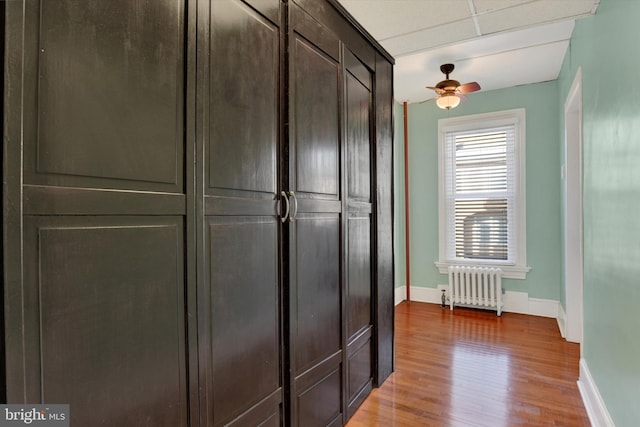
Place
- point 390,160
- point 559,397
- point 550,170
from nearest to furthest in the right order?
point 559,397 → point 390,160 → point 550,170

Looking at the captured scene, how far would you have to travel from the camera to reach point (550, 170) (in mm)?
4168

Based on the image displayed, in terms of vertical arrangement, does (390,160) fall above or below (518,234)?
above

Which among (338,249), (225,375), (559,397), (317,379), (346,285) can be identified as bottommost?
(559,397)

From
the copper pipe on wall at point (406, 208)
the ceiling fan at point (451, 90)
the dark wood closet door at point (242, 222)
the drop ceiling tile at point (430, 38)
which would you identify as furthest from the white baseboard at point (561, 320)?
the dark wood closet door at point (242, 222)

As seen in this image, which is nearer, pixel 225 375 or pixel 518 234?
pixel 225 375

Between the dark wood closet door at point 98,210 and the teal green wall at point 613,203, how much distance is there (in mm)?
1844

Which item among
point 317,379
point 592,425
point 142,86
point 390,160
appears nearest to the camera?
point 142,86

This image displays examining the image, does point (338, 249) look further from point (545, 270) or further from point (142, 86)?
point (545, 270)

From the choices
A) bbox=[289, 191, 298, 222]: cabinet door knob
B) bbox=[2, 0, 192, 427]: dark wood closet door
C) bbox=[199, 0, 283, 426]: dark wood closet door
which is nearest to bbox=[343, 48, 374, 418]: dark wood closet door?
bbox=[289, 191, 298, 222]: cabinet door knob

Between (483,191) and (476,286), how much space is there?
122cm

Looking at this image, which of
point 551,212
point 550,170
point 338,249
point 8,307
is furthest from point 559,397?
point 8,307

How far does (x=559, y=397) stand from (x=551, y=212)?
2.42 metres

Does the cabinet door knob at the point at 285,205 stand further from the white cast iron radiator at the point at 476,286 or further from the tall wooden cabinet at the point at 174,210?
the white cast iron radiator at the point at 476,286

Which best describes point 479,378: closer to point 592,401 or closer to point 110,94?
point 592,401
